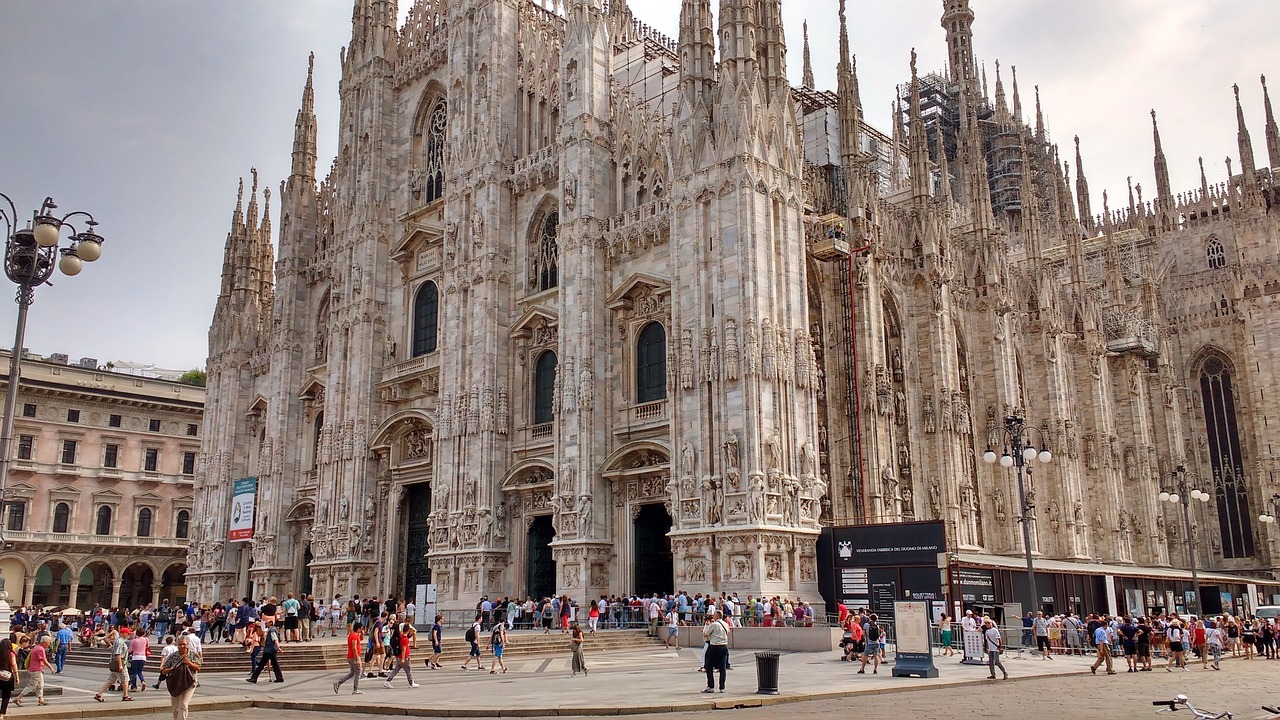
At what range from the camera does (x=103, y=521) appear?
5953 cm

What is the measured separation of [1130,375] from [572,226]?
30548mm

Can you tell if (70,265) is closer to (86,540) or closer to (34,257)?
(34,257)

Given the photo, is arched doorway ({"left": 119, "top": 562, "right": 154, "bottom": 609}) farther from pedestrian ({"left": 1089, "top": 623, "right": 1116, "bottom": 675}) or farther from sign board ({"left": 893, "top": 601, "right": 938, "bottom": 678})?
pedestrian ({"left": 1089, "top": 623, "right": 1116, "bottom": 675})

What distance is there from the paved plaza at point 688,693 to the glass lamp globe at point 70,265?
6748mm

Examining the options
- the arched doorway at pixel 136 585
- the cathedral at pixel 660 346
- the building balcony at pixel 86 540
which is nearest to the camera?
the cathedral at pixel 660 346

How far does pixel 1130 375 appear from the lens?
51375 mm

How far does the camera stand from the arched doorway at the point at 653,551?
33.5 metres

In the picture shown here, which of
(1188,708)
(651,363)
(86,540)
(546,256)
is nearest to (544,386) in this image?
(546,256)

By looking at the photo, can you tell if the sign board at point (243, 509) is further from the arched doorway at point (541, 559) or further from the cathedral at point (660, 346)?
the arched doorway at point (541, 559)

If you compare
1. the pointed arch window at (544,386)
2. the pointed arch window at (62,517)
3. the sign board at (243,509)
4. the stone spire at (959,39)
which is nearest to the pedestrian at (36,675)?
the pointed arch window at (544,386)

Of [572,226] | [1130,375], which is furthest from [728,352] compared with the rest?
[1130,375]

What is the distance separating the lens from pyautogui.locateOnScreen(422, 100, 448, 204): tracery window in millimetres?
45056

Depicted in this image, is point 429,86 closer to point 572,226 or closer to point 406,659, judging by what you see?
point 572,226

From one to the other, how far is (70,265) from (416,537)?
26055mm
